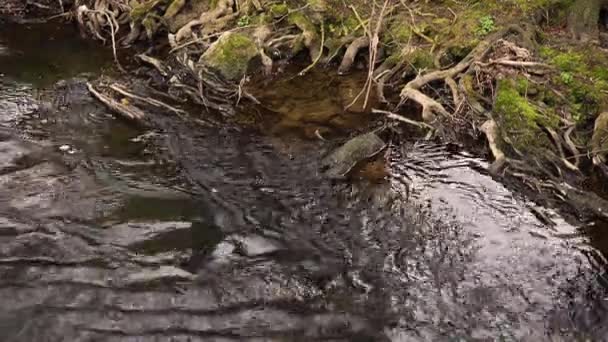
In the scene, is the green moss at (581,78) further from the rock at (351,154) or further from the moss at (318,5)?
the moss at (318,5)

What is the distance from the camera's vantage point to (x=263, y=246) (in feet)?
22.2

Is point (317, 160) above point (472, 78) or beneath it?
beneath

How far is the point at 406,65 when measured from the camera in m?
11.0

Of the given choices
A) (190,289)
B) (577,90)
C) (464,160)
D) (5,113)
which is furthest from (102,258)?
(577,90)

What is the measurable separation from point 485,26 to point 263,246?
683cm

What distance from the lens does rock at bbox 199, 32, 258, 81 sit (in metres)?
11.2

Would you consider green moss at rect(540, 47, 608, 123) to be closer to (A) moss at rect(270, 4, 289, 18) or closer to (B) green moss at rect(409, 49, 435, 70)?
(B) green moss at rect(409, 49, 435, 70)

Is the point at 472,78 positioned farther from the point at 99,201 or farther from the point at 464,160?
the point at 99,201

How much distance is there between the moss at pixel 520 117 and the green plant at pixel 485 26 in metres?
1.83

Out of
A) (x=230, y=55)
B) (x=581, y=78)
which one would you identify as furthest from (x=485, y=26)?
(x=230, y=55)

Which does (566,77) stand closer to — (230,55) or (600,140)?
(600,140)

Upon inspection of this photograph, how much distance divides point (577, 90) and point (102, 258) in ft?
24.7

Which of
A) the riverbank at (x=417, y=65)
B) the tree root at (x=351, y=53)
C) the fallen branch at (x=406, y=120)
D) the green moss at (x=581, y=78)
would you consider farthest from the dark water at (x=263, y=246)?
the tree root at (x=351, y=53)

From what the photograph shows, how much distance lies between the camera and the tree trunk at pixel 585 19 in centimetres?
1080
